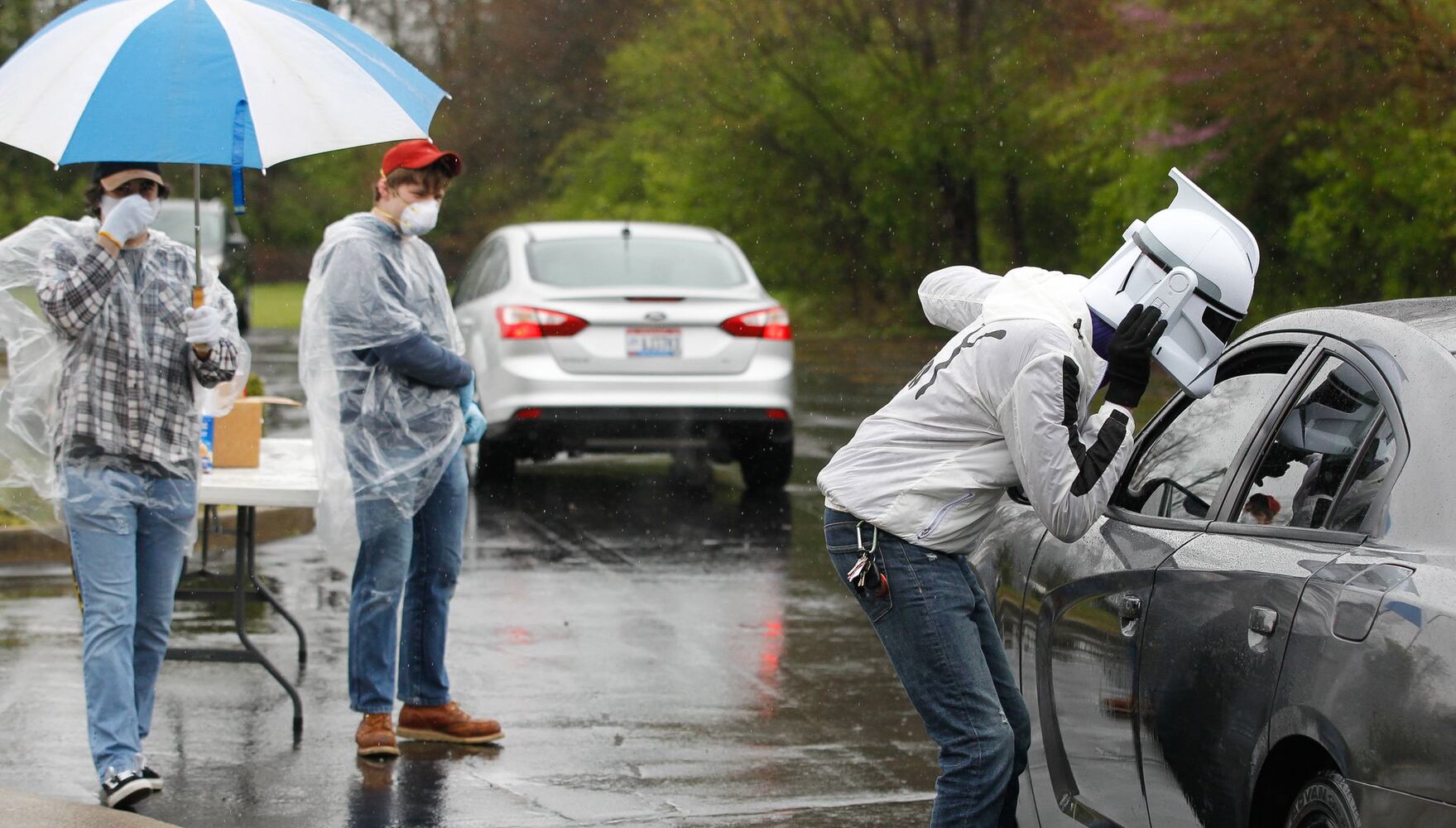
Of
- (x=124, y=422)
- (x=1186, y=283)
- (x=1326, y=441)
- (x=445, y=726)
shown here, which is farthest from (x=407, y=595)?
(x=1326, y=441)

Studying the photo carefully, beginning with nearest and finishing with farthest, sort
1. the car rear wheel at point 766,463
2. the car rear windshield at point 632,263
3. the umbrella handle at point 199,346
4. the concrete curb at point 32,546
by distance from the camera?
the umbrella handle at point 199,346 < the concrete curb at point 32,546 < the car rear windshield at point 632,263 < the car rear wheel at point 766,463

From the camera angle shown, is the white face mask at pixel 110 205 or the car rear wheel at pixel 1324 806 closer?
the car rear wheel at pixel 1324 806

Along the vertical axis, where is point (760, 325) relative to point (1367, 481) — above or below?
Result: below

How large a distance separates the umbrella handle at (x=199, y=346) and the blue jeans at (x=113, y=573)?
0.37 metres

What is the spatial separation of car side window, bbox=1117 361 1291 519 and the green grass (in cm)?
2842

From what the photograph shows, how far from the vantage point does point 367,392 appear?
6.46 meters

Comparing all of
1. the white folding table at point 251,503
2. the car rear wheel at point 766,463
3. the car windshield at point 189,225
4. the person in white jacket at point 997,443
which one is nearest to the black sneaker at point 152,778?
the white folding table at point 251,503

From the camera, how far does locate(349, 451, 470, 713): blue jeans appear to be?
21.0ft

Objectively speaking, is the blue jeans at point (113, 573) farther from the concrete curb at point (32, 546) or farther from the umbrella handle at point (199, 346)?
the concrete curb at point (32, 546)

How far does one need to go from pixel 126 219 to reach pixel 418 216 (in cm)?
101

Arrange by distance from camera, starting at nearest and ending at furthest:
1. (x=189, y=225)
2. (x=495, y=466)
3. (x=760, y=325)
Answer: (x=760, y=325) < (x=495, y=466) < (x=189, y=225)

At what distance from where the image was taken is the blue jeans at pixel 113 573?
5.69 m

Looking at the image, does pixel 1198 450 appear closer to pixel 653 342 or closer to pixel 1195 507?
pixel 1195 507

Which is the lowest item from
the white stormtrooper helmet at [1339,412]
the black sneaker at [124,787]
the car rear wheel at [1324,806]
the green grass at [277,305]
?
the green grass at [277,305]
